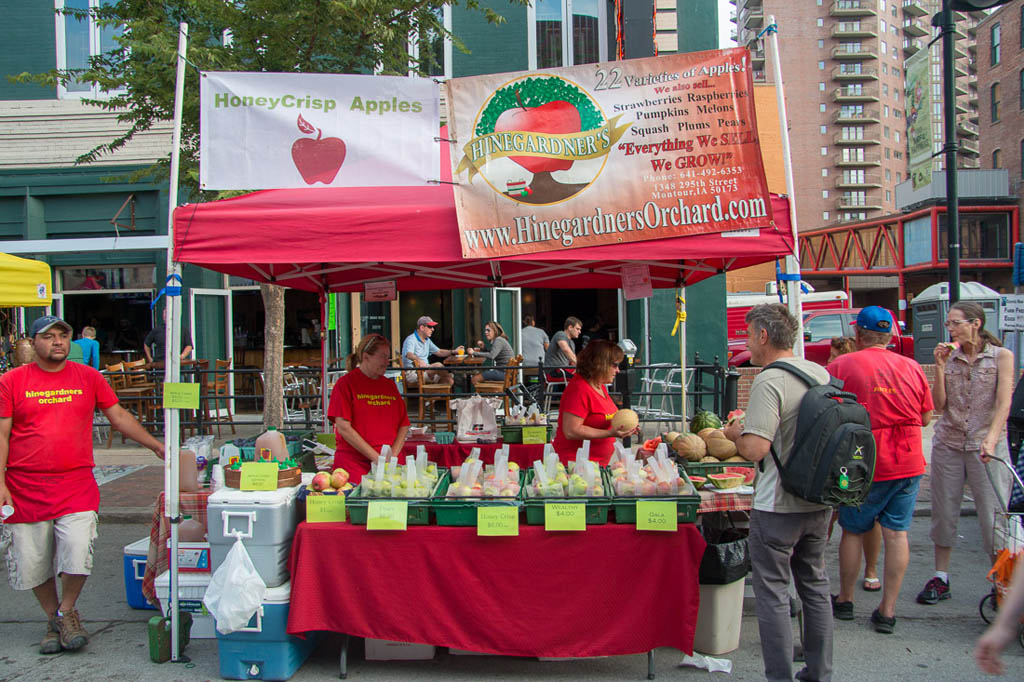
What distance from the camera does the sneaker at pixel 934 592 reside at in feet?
16.4

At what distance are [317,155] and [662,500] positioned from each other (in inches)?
111

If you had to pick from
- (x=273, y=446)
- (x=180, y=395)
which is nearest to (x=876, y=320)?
(x=273, y=446)

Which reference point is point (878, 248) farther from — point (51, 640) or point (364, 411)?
point (51, 640)

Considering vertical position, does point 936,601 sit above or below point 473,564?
below

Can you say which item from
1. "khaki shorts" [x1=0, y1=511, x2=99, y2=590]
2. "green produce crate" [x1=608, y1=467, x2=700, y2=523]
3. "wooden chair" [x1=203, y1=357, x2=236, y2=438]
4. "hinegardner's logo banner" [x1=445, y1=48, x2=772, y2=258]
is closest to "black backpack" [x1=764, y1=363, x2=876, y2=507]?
"green produce crate" [x1=608, y1=467, x2=700, y2=523]

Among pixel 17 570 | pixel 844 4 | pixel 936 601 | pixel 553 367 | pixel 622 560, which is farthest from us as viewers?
pixel 844 4

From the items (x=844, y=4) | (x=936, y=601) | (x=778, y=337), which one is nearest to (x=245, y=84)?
(x=778, y=337)

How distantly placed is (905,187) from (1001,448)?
49610mm

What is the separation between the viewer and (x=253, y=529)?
13.3ft

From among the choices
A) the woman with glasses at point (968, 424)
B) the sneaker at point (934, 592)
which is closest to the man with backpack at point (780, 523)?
the woman with glasses at point (968, 424)

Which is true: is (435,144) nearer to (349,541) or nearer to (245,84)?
(245,84)

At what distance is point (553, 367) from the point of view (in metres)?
9.27

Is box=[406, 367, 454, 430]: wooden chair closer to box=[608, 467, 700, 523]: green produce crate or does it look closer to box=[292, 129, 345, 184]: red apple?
box=[292, 129, 345, 184]: red apple

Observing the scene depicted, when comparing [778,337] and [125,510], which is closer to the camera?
[778,337]
